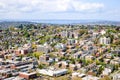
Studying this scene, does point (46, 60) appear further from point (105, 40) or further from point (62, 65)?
point (105, 40)

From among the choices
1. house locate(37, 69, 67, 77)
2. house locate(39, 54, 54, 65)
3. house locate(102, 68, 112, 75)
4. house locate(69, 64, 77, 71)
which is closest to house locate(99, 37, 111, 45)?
house locate(39, 54, 54, 65)

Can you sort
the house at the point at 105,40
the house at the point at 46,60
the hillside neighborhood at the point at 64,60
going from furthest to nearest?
the house at the point at 105,40
the house at the point at 46,60
the hillside neighborhood at the point at 64,60

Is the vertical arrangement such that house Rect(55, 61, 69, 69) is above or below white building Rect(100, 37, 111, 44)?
below

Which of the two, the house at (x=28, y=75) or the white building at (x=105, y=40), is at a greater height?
the white building at (x=105, y=40)

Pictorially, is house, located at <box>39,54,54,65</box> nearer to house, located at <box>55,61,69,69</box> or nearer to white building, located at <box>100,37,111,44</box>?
house, located at <box>55,61,69,69</box>

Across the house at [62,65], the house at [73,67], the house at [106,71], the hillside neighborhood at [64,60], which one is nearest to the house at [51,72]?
the hillside neighborhood at [64,60]

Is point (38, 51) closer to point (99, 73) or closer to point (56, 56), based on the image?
point (56, 56)

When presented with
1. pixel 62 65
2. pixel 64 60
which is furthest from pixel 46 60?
pixel 62 65

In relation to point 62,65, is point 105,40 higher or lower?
higher

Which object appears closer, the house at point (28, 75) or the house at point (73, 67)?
the house at point (28, 75)

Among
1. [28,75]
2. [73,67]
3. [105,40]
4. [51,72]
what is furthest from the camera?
[105,40]

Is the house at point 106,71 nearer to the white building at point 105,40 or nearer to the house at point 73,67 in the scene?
the house at point 73,67
